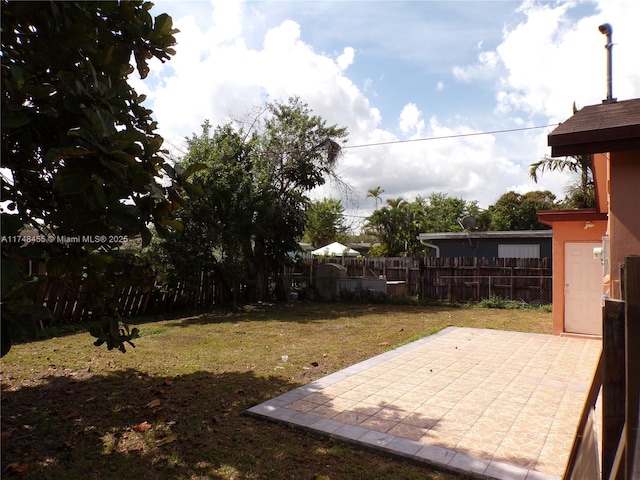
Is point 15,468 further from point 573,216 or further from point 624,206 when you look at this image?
point 573,216

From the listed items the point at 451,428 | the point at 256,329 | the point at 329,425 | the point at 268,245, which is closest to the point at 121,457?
the point at 329,425

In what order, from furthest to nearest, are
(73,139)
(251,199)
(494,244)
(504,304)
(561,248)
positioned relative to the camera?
(494,244) < (504,304) < (251,199) < (561,248) < (73,139)

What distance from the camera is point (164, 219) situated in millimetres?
3334

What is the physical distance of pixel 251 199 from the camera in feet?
42.8

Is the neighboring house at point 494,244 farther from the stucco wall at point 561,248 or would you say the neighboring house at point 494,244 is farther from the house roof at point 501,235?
the stucco wall at point 561,248

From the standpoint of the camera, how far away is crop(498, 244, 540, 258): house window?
1927cm

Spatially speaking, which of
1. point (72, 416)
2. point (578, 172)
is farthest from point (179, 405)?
point (578, 172)

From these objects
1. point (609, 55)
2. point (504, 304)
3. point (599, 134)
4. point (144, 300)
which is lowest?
point (504, 304)

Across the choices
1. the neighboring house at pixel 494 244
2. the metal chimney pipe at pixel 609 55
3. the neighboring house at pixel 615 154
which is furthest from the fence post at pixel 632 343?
the neighboring house at pixel 494 244

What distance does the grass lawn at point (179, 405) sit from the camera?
3402mm

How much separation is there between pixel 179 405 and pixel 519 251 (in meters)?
18.6

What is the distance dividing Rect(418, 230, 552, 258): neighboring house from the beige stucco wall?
15.8 m

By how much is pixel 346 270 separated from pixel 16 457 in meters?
14.4

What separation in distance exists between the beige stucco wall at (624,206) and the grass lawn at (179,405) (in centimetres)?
294
